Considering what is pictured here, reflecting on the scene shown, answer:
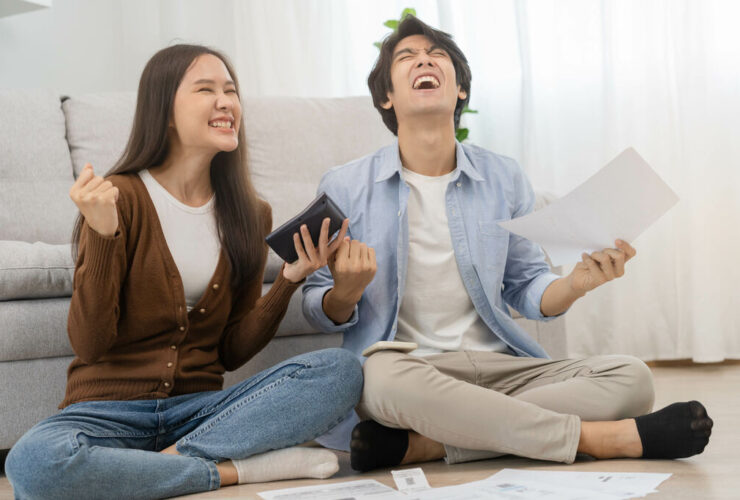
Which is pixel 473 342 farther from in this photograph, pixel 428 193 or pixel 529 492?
pixel 529 492

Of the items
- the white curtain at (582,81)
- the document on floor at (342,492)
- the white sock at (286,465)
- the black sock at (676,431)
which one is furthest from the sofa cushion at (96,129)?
the black sock at (676,431)

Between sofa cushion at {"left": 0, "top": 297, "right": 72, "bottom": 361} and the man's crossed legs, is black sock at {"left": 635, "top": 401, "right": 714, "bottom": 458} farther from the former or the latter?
sofa cushion at {"left": 0, "top": 297, "right": 72, "bottom": 361}

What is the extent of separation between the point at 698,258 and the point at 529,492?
6.31 ft

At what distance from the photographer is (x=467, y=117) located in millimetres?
3211

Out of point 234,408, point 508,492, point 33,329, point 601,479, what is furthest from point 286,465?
point 33,329

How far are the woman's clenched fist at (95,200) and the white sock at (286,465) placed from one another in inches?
17.8

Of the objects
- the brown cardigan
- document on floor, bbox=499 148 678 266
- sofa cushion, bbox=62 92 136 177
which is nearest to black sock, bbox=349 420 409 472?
the brown cardigan

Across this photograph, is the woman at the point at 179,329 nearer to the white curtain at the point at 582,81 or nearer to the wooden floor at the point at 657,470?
the wooden floor at the point at 657,470

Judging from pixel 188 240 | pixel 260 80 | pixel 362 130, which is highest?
pixel 260 80

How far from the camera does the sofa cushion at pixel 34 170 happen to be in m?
2.18

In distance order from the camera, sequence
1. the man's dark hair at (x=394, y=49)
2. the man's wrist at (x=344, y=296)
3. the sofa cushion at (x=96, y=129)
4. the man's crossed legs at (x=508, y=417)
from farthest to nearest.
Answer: the sofa cushion at (x=96, y=129) < the man's dark hair at (x=394, y=49) < the man's wrist at (x=344, y=296) < the man's crossed legs at (x=508, y=417)

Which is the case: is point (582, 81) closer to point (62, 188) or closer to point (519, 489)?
point (62, 188)

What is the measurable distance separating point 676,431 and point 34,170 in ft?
6.03

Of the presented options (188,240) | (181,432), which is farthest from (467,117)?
(181,432)
